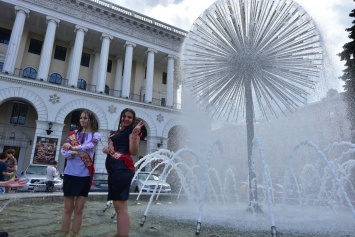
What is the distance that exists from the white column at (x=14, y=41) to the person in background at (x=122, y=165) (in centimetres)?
1940

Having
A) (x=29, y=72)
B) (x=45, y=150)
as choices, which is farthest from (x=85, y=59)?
(x=45, y=150)

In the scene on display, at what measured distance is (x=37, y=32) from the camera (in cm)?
2303

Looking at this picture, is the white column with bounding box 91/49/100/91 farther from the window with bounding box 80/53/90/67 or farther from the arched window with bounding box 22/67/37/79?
the arched window with bounding box 22/67/37/79

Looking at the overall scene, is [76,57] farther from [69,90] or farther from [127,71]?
[127,71]

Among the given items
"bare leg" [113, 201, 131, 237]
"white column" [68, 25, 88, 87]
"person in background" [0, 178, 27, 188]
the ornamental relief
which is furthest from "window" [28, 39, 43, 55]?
"bare leg" [113, 201, 131, 237]

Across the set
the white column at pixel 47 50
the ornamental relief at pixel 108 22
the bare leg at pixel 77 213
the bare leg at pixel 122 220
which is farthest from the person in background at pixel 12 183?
the ornamental relief at pixel 108 22

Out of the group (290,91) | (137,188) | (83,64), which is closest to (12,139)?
(83,64)

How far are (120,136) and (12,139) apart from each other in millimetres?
21943

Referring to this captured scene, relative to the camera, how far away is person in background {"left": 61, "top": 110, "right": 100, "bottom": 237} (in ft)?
9.14

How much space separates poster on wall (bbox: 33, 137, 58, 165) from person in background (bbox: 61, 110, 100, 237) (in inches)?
671

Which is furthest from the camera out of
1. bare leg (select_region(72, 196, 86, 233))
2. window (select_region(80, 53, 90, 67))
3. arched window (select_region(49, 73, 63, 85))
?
window (select_region(80, 53, 90, 67))

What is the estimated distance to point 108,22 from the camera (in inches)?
898

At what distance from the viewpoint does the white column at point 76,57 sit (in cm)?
2025

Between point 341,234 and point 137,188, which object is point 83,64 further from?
point 341,234
